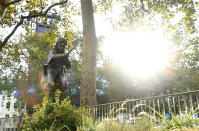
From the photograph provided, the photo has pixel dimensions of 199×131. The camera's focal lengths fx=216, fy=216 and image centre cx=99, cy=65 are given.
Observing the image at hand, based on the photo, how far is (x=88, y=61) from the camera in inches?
416

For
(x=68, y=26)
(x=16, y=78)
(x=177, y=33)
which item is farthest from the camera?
(x=16, y=78)

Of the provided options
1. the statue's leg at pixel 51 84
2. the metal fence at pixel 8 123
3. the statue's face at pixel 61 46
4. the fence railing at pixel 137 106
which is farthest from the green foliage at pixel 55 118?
the metal fence at pixel 8 123

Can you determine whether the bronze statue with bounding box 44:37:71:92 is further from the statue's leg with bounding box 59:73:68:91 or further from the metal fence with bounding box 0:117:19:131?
the metal fence with bounding box 0:117:19:131

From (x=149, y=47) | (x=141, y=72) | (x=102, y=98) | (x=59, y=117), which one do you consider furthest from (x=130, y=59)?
(x=59, y=117)

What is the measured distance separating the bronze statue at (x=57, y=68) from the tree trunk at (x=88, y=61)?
5.99 ft

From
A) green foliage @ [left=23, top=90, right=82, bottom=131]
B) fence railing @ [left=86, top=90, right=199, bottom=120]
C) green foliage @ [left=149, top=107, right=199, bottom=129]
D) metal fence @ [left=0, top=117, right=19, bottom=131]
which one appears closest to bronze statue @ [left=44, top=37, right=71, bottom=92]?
green foliage @ [left=23, top=90, right=82, bottom=131]

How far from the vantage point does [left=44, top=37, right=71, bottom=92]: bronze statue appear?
8.22m

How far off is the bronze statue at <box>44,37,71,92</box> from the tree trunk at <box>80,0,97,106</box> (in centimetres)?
182

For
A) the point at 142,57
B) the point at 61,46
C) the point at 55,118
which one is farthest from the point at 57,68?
the point at 142,57

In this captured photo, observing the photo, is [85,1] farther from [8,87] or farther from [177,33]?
[8,87]

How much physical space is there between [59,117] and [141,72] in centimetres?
2669

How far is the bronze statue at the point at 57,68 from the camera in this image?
8220mm

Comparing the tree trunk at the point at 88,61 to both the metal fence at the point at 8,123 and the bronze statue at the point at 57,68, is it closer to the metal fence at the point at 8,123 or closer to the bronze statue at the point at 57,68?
the bronze statue at the point at 57,68

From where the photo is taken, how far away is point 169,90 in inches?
1314
